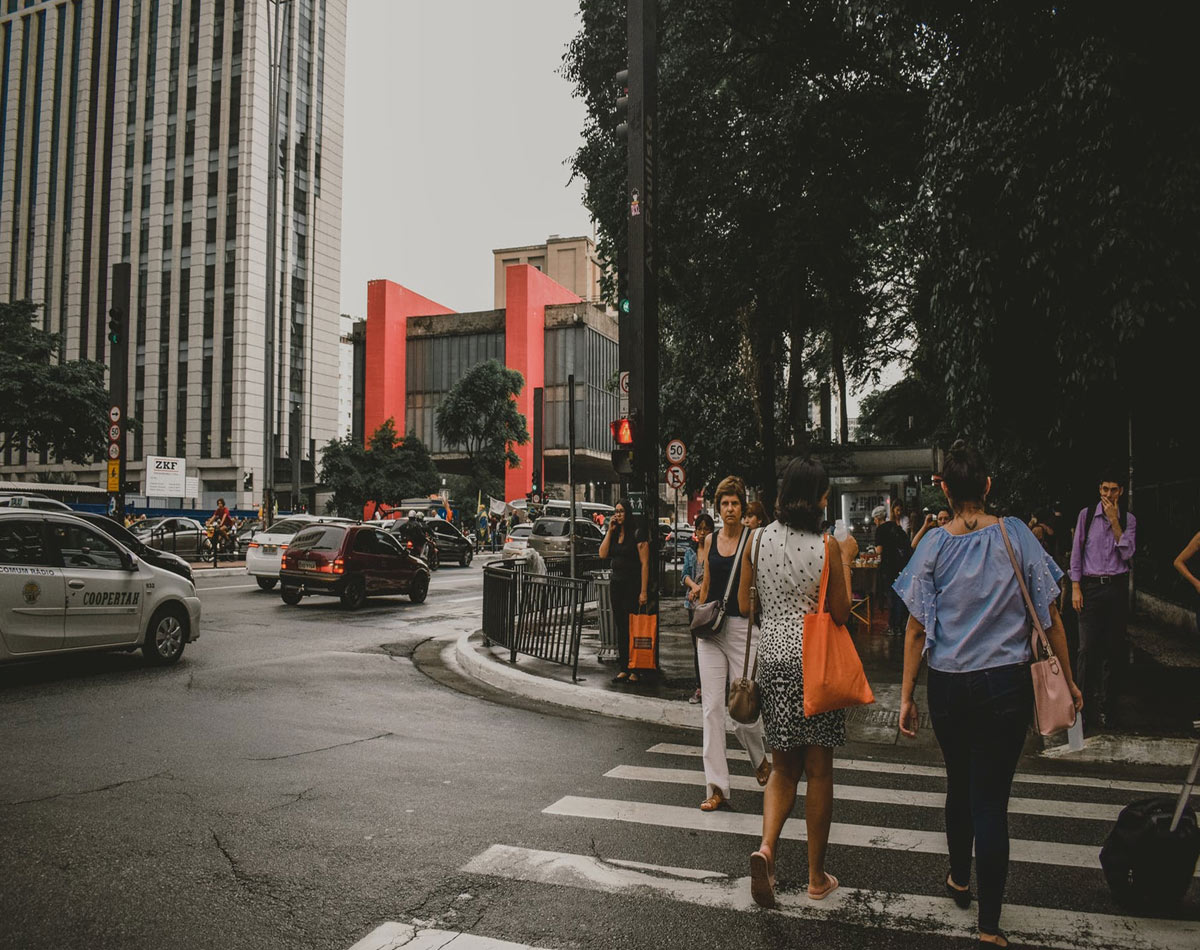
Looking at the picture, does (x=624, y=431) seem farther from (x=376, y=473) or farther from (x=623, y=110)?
(x=376, y=473)

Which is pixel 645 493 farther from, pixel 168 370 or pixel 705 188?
pixel 168 370

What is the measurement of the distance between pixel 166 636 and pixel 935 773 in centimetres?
789

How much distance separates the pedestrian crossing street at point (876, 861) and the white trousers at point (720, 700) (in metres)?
0.24

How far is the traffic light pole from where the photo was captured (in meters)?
9.54

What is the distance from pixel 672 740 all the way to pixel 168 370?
66.7 metres

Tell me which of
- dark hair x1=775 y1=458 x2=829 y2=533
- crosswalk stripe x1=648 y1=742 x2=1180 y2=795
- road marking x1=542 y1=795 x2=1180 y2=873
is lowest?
crosswalk stripe x1=648 y1=742 x2=1180 y2=795

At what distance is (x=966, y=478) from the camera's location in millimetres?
3756

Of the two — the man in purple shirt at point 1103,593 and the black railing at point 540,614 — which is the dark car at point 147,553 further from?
the man in purple shirt at point 1103,593

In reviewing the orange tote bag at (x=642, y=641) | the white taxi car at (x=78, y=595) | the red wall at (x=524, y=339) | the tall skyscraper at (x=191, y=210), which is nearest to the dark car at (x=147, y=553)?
the white taxi car at (x=78, y=595)

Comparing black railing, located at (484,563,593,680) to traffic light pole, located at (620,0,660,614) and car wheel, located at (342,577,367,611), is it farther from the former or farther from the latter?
car wheel, located at (342,577,367,611)

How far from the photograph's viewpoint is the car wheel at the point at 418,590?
1930 cm

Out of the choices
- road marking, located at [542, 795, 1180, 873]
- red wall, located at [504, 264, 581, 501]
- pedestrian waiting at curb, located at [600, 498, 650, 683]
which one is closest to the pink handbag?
road marking, located at [542, 795, 1180, 873]

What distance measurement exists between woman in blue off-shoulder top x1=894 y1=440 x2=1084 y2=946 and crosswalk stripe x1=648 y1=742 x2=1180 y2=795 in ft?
Result: 8.37

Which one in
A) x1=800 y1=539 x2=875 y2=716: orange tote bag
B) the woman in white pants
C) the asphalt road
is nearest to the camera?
the asphalt road
